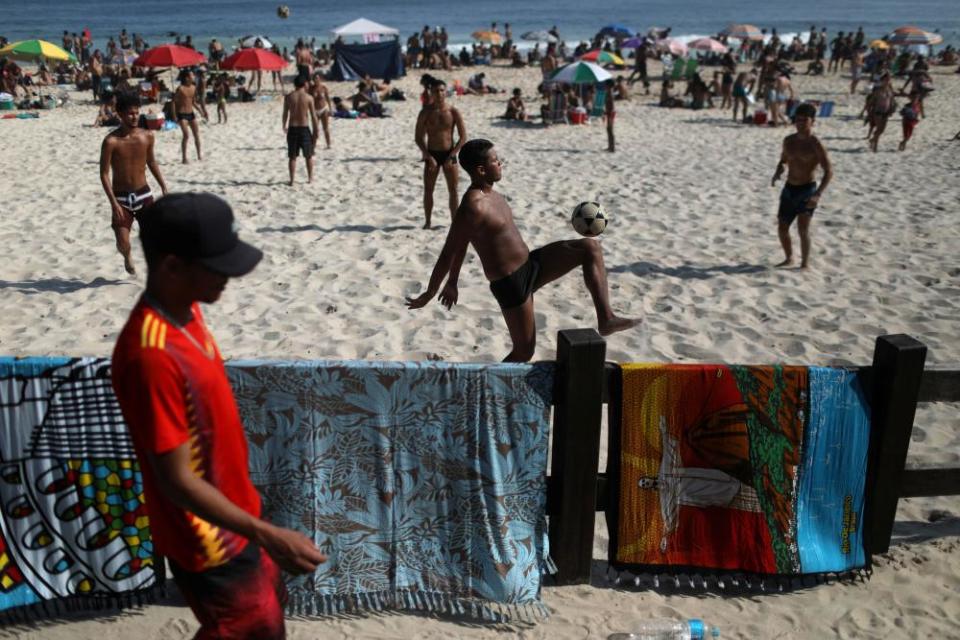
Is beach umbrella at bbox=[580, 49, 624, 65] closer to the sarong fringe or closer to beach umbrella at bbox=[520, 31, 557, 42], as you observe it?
beach umbrella at bbox=[520, 31, 557, 42]

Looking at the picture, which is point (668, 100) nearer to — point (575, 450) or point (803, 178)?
point (803, 178)

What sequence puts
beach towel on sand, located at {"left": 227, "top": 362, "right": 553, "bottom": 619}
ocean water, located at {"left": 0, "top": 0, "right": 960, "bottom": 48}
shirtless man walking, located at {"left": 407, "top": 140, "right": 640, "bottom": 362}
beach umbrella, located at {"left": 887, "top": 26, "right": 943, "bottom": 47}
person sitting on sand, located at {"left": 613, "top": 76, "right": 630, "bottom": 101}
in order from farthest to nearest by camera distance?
ocean water, located at {"left": 0, "top": 0, "right": 960, "bottom": 48} → beach umbrella, located at {"left": 887, "top": 26, "right": 943, "bottom": 47} → person sitting on sand, located at {"left": 613, "top": 76, "right": 630, "bottom": 101} → shirtless man walking, located at {"left": 407, "top": 140, "right": 640, "bottom": 362} → beach towel on sand, located at {"left": 227, "top": 362, "right": 553, "bottom": 619}

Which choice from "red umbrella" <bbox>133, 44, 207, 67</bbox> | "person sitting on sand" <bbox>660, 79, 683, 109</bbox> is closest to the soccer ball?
"red umbrella" <bbox>133, 44, 207, 67</bbox>

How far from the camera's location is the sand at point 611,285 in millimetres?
3248

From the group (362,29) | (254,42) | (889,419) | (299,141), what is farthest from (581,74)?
Answer: (254,42)

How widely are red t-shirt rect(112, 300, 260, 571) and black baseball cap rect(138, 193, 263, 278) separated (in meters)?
0.16

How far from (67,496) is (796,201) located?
6588mm

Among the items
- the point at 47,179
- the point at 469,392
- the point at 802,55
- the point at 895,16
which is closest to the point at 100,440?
the point at 469,392

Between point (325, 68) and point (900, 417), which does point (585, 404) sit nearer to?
point (900, 417)

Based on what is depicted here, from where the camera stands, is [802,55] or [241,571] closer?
[241,571]

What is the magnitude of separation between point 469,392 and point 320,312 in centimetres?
371

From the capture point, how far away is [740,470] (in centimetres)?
322

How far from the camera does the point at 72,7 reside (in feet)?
282

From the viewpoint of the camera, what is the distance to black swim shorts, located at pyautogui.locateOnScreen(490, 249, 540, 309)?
4.56 meters
